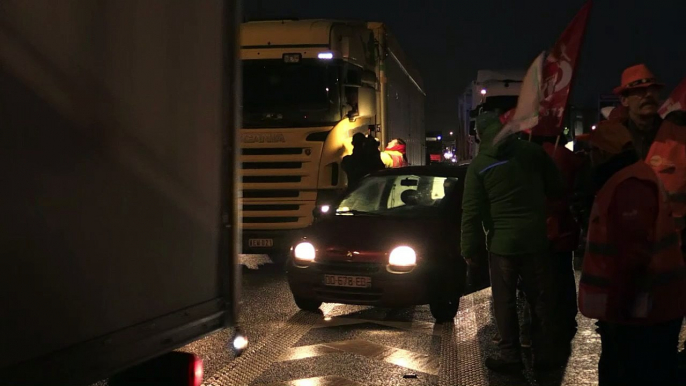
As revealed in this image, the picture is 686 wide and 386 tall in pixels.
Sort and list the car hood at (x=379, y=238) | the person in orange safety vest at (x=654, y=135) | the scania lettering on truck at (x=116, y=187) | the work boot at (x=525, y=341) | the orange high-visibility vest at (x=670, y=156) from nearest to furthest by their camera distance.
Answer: the scania lettering on truck at (x=116, y=187), the person in orange safety vest at (x=654, y=135), the orange high-visibility vest at (x=670, y=156), the work boot at (x=525, y=341), the car hood at (x=379, y=238)

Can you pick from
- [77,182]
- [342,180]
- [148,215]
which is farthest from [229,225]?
[342,180]

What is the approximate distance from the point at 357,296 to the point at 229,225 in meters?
4.93

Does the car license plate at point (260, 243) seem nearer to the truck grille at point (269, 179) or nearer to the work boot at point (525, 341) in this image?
the truck grille at point (269, 179)

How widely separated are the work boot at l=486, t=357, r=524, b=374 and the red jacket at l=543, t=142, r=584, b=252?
3.48ft

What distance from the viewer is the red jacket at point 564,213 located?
691 centimetres

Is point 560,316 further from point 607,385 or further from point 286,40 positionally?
point 286,40

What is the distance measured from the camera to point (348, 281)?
841 centimetres

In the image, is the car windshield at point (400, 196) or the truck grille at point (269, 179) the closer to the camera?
the car windshield at point (400, 196)

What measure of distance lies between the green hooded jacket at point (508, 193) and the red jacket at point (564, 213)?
1.71ft

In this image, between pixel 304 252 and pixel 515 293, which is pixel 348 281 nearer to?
pixel 304 252

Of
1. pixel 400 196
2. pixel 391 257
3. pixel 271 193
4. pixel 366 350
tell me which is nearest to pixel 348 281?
pixel 391 257

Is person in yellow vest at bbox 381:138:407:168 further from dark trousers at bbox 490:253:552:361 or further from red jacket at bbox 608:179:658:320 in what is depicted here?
red jacket at bbox 608:179:658:320

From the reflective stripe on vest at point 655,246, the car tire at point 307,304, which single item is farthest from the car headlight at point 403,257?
the reflective stripe on vest at point 655,246

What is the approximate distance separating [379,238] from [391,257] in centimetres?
31
